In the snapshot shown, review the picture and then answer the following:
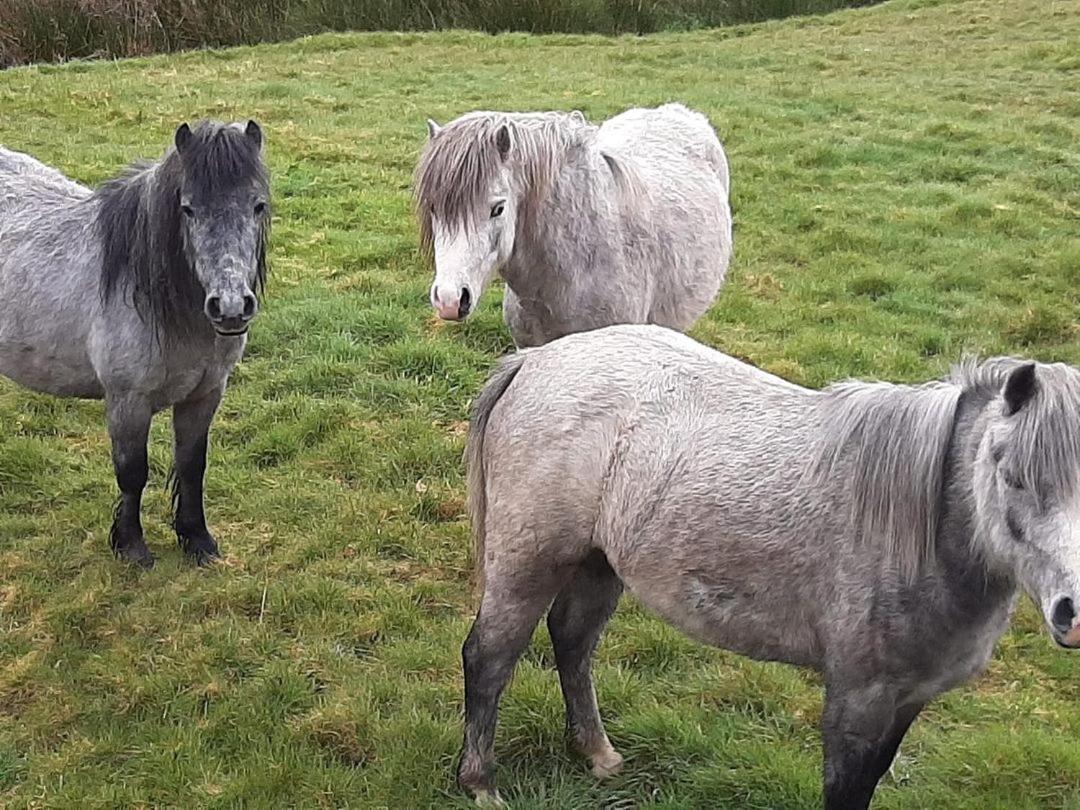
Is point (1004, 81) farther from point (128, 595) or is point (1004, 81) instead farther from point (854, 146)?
point (128, 595)

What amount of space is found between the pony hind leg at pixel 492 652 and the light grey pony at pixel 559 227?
1131 millimetres

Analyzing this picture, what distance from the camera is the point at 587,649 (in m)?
3.31

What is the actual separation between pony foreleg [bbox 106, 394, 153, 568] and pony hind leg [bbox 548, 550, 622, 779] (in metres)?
1.92

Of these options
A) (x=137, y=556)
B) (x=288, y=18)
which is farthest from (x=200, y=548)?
(x=288, y=18)

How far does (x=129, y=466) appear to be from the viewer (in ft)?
14.6

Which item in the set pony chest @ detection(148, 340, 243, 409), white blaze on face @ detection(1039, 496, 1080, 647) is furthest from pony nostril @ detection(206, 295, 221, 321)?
white blaze on face @ detection(1039, 496, 1080, 647)

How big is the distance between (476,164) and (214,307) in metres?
1.01

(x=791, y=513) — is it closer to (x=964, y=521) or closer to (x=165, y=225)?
(x=964, y=521)

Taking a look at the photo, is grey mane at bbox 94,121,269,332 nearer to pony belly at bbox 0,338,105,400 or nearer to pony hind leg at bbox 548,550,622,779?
pony belly at bbox 0,338,105,400

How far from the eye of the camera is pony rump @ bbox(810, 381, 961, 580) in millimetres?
2496

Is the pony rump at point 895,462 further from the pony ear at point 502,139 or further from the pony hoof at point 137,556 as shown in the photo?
the pony hoof at point 137,556

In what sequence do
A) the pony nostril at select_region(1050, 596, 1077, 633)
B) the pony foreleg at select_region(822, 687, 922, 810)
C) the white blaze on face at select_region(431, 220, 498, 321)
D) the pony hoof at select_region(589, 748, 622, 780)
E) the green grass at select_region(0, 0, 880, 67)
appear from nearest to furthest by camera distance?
the pony nostril at select_region(1050, 596, 1077, 633), the pony foreleg at select_region(822, 687, 922, 810), the pony hoof at select_region(589, 748, 622, 780), the white blaze on face at select_region(431, 220, 498, 321), the green grass at select_region(0, 0, 880, 67)

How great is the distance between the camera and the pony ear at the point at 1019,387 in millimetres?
2258

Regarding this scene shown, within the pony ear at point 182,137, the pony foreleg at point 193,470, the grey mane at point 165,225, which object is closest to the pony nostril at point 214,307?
the grey mane at point 165,225
